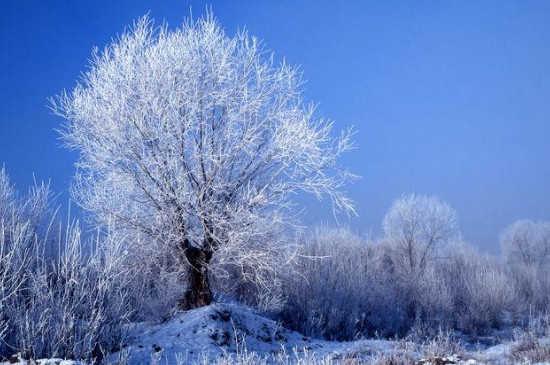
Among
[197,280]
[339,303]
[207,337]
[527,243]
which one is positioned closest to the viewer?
[207,337]

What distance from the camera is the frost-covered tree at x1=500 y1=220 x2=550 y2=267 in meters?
39.2

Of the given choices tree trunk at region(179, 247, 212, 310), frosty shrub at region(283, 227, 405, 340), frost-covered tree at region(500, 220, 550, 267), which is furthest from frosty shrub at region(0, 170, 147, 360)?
frost-covered tree at region(500, 220, 550, 267)

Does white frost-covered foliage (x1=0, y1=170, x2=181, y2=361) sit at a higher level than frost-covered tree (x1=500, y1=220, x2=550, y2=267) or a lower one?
lower

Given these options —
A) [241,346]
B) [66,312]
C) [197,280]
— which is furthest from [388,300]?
[66,312]

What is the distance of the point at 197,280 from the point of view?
12312 mm

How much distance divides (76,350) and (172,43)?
7205 mm

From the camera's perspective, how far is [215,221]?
468 inches

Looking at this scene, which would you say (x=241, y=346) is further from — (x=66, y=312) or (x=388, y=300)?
(x=388, y=300)

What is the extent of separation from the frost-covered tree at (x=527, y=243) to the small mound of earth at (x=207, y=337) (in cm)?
3234

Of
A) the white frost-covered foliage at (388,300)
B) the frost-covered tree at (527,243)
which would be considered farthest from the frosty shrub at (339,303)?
the frost-covered tree at (527,243)

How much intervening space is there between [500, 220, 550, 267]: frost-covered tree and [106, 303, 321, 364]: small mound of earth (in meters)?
32.3

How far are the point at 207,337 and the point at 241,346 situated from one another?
634 millimetres

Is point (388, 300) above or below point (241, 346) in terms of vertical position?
above

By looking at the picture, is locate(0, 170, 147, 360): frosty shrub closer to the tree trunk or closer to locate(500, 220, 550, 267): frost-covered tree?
the tree trunk
